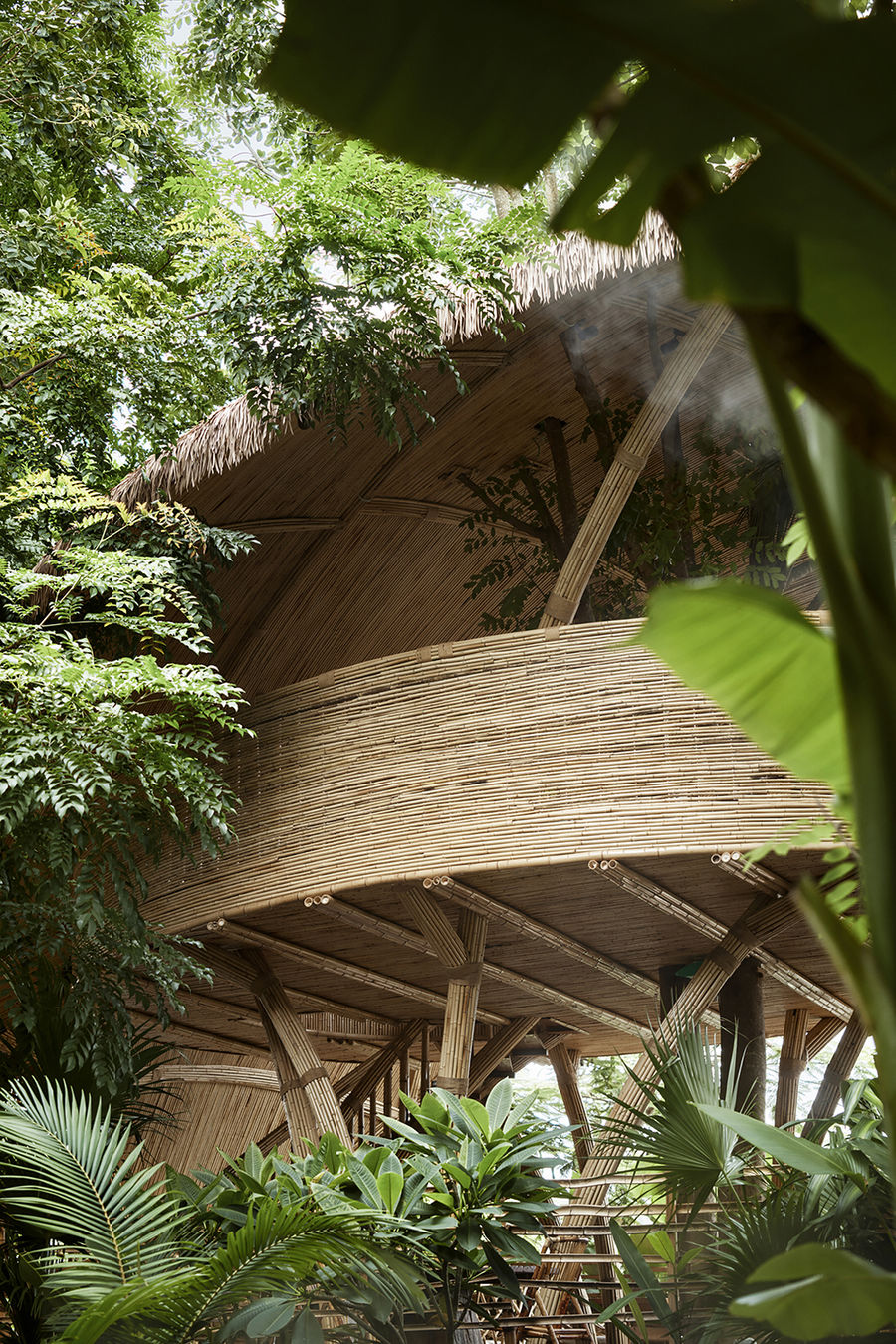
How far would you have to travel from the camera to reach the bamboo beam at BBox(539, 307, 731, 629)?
5418 mm

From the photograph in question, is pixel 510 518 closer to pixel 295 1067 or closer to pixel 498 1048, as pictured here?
pixel 295 1067

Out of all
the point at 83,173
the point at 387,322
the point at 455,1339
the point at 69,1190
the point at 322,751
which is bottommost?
the point at 455,1339

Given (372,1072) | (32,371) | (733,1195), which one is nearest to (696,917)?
(733,1195)

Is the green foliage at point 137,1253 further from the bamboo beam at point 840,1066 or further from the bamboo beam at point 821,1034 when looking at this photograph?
the bamboo beam at point 821,1034

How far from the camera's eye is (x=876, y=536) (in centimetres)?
65

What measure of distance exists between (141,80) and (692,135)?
9299 mm

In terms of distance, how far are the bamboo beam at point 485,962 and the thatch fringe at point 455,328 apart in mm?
2215

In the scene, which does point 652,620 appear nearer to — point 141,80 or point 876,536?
point 876,536

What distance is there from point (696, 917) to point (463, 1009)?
1.25 metres

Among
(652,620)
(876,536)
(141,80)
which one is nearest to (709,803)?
(652,620)

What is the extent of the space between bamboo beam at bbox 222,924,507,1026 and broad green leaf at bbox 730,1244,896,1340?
15.5ft

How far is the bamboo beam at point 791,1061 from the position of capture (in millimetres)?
7700

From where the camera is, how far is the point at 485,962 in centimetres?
672

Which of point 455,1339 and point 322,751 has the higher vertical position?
point 322,751
